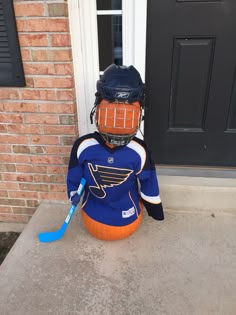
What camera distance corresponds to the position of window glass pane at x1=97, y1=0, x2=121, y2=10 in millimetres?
1790

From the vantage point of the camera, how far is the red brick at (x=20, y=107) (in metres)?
1.88

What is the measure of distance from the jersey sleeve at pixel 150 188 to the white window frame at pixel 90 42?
0.62m

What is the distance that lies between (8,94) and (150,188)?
109cm

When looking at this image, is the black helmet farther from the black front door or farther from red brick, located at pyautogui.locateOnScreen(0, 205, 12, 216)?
red brick, located at pyautogui.locateOnScreen(0, 205, 12, 216)

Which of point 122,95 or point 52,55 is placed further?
point 52,55

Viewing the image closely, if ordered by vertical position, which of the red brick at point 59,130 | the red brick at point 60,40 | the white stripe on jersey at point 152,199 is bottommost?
the white stripe on jersey at point 152,199

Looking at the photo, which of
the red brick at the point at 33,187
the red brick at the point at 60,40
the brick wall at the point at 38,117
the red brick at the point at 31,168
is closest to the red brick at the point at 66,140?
the brick wall at the point at 38,117

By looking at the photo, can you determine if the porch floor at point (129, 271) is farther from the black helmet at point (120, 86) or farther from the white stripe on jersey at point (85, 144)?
the black helmet at point (120, 86)

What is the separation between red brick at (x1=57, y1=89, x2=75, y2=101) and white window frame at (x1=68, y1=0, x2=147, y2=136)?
0.11 meters

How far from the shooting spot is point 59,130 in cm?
192

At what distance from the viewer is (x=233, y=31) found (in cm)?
186

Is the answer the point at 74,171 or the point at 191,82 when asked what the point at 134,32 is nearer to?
the point at 191,82

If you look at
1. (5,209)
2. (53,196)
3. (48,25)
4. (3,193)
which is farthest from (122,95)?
(5,209)

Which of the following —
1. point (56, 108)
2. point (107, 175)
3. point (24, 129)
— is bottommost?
point (107, 175)
